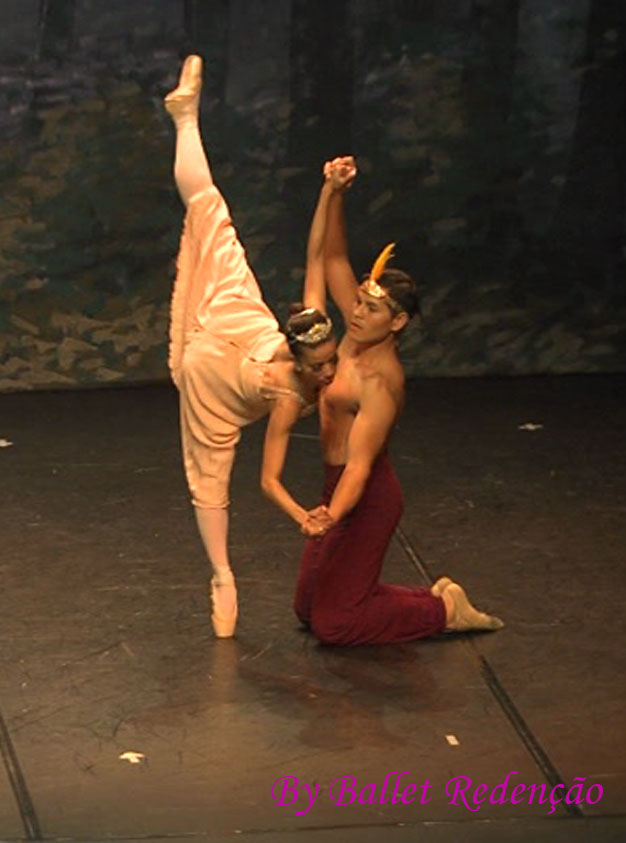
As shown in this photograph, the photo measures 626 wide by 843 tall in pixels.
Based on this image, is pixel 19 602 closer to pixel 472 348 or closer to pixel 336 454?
pixel 336 454

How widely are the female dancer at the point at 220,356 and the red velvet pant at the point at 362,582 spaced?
240 millimetres

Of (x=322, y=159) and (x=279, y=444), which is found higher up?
(x=322, y=159)

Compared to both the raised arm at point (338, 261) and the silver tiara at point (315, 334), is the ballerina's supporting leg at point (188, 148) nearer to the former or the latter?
the raised arm at point (338, 261)

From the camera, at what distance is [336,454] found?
5.52m

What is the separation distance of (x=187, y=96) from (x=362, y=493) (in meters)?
1.10

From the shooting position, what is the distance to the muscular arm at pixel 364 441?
5.36 m

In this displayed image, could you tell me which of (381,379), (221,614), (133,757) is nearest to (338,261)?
(381,379)

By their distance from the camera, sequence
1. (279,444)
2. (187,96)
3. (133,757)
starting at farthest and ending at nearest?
(187,96) → (279,444) → (133,757)

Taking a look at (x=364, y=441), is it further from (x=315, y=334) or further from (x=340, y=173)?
(x=340, y=173)

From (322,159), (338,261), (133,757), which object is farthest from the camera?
(322,159)

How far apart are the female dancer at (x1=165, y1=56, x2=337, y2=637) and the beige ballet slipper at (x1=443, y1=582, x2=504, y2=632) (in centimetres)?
55

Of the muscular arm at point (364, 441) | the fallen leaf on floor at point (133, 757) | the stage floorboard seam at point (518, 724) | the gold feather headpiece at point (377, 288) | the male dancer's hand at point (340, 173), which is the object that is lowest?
the stage floorboard seam at point (518, 724)

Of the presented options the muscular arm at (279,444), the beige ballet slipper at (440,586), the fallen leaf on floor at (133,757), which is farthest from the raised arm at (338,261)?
the fallen leaf on floor at (133,757)

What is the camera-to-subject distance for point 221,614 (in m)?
5.61
